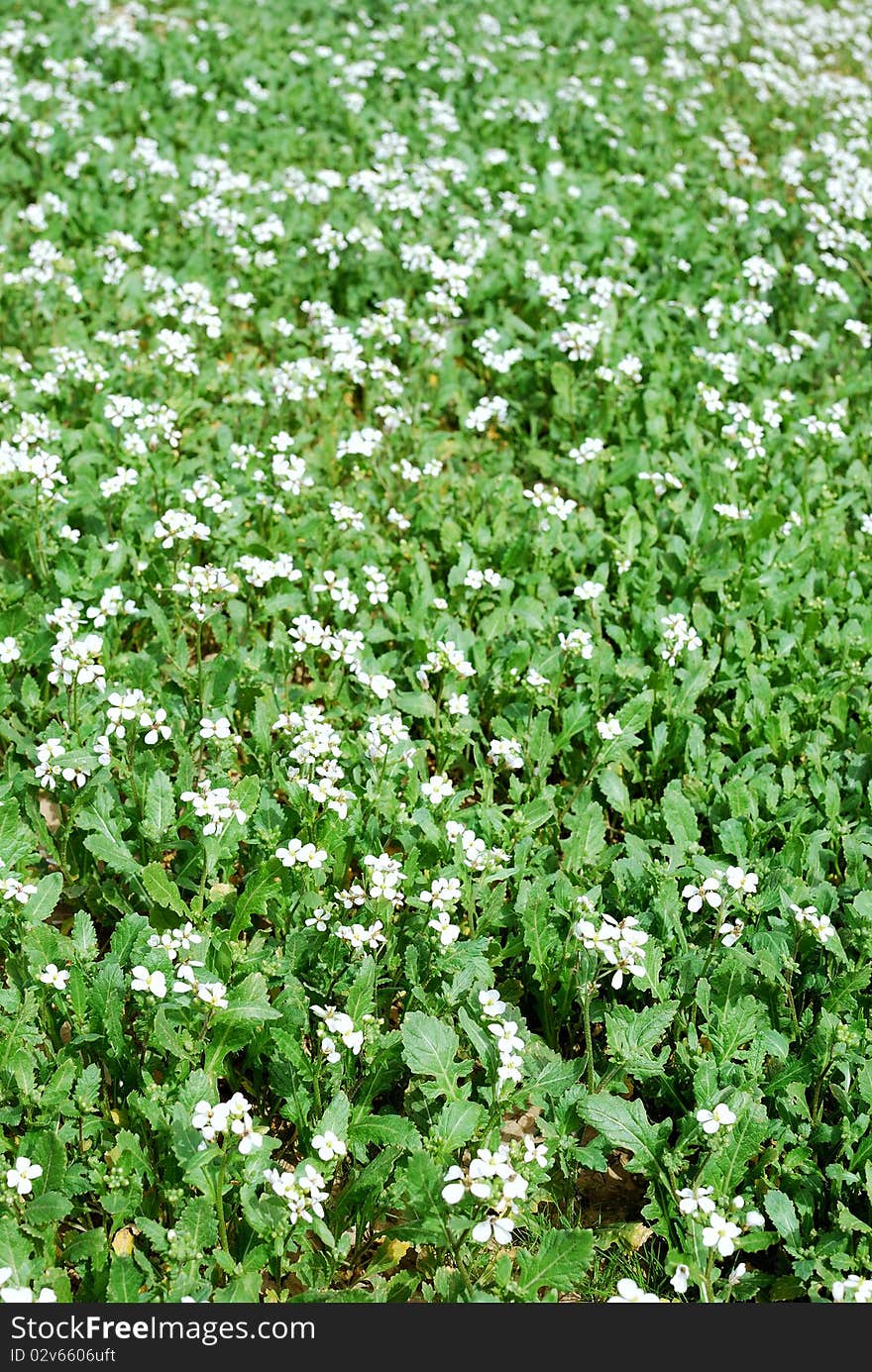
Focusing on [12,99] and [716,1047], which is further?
[12,99]

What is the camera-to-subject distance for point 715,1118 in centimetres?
304

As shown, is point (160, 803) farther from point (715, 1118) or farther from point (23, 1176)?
point (715, 1118)

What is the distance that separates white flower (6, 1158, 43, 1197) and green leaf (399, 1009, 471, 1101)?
101 centimetres

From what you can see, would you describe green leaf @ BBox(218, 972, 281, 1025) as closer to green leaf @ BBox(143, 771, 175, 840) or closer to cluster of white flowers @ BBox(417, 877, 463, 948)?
cluster of white flowers @ BBox(417, 877, 463, 948)

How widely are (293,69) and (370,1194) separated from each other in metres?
9.00

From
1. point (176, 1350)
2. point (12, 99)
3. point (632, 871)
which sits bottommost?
point (176, 1350)

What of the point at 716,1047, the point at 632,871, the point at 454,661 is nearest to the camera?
the point at 716,1047

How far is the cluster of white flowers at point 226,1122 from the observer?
279 cm

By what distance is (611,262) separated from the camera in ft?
23.2

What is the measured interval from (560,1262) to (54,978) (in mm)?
1608

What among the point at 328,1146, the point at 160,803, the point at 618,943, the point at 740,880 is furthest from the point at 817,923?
the point at 160,803

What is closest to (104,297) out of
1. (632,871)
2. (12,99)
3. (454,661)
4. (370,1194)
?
(12,99)

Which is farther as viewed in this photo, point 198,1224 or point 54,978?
point 54,978

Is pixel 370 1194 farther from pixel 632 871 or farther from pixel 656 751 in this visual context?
pixel 656 751
